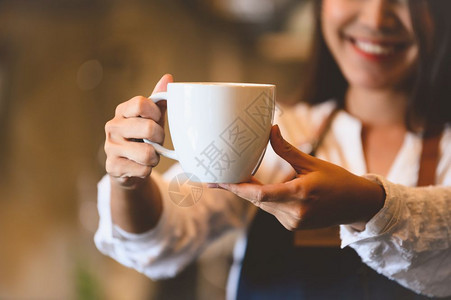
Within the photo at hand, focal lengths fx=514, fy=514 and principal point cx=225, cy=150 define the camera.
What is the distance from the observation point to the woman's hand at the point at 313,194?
12.4 inches

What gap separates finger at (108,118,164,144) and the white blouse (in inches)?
1.5

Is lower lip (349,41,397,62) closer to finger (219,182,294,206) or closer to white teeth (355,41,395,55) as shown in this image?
white teeth (355,41,395,55)

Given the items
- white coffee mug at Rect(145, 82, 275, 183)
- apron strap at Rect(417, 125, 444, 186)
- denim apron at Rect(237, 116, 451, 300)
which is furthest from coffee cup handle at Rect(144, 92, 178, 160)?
apron strap at Rect(417, 125, 444, 186)

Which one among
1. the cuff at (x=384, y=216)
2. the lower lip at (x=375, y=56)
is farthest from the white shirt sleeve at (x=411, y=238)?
the lower lip at (x=375, y=56)

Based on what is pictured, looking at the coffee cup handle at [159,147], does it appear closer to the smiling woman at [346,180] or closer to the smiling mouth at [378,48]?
the smiling woman at [346,180]

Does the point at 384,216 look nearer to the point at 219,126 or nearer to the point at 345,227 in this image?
the point at 345,227

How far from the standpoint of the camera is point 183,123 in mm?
309

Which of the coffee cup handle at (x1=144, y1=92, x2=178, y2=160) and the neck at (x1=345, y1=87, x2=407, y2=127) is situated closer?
the coffee cup handle at (x1=144, y1=92, x2=178, y2=160)

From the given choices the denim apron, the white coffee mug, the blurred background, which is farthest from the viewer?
the blurred background

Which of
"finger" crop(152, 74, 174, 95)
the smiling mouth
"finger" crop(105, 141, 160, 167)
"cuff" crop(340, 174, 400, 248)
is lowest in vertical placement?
"cuff" crop(340, 174, 400, 248)

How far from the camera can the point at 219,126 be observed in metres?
0.30

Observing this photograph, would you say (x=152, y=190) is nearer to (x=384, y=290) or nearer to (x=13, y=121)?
(x=384, y=290)

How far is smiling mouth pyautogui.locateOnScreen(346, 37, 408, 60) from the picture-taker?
1.35ft

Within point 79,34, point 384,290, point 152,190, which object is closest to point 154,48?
point 79,34
